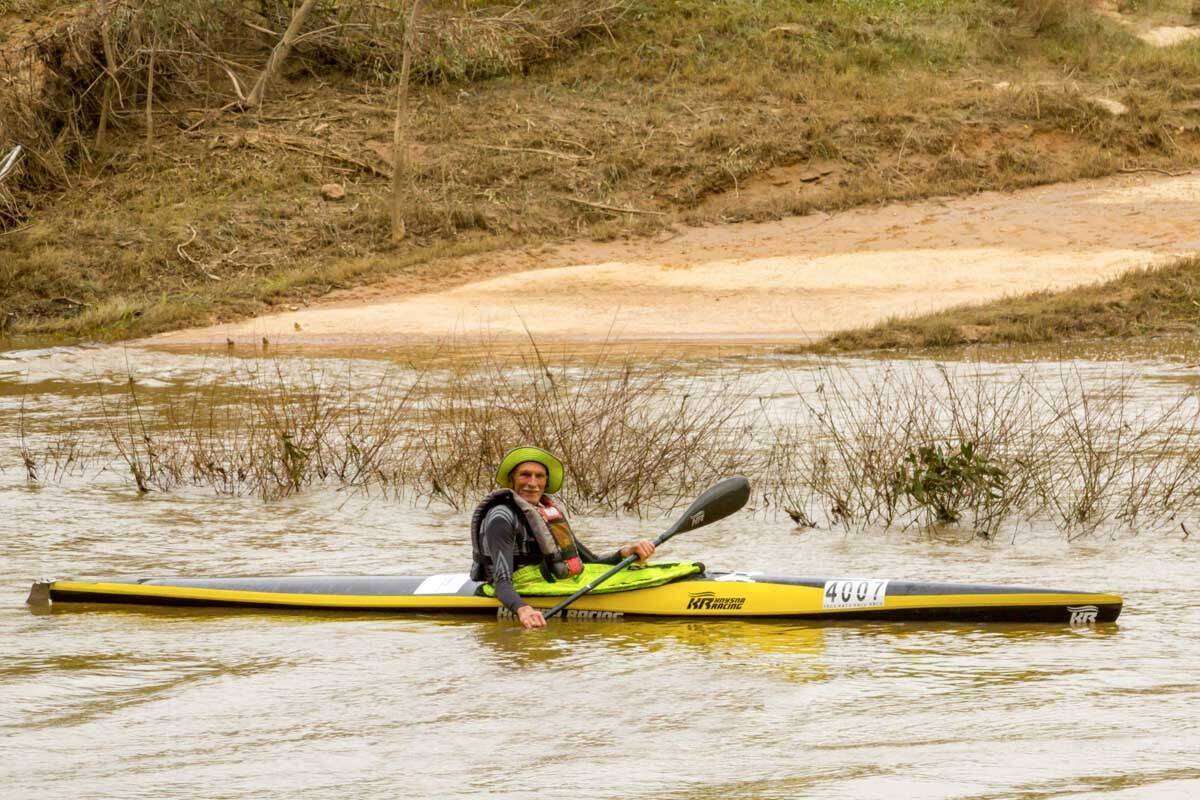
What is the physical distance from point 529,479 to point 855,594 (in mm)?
1550

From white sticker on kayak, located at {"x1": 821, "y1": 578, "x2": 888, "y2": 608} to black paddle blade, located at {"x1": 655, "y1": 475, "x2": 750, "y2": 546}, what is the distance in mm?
798

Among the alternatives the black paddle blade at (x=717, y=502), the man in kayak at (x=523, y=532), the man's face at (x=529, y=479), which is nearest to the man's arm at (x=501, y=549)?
the man in kayak at (x=523, y=532)

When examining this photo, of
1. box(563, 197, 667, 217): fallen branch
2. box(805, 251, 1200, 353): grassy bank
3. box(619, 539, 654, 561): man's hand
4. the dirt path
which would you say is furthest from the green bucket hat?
box(563, 197, 667, 217): fallen branch

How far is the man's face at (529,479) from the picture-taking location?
690 centimetres

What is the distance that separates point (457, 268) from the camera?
2398 cm

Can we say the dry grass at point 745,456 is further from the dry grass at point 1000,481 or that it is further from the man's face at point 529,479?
the man's face at point 529,479

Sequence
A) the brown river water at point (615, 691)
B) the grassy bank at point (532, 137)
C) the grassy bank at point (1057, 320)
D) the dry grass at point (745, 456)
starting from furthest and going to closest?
the grassy bank at point (532, 137), the grassy bank at point (1057, 320), the dry grass at point (745, 456), the brown river water at point (615, 691)

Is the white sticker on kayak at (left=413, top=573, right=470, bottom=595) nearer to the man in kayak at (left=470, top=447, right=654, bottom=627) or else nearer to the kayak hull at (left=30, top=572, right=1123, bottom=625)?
the kayak hull at (left=30, top=572, right=1123, bottom=625)

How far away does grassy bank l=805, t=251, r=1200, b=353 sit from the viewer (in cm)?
1805

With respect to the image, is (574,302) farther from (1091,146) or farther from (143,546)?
(143,546)

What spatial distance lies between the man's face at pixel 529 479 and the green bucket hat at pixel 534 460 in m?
0.02

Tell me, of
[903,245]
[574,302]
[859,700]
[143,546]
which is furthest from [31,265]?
[859,700]

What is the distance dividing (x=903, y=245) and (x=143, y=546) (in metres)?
16.1

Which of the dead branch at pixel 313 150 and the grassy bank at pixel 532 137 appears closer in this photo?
the grassy bank at pixel 532 137
